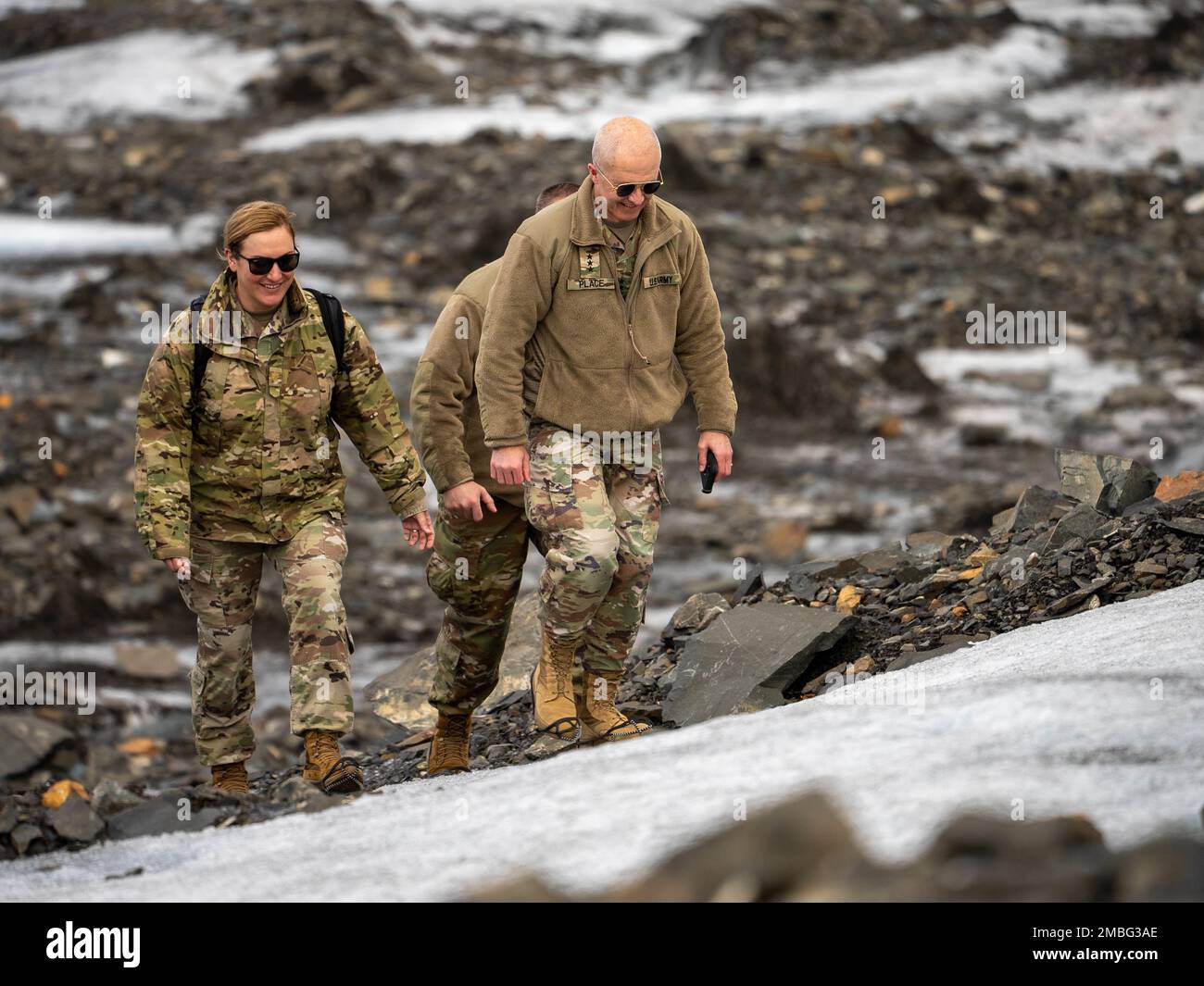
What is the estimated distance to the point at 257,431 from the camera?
537 centimetres

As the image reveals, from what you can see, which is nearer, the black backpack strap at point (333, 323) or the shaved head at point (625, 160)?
the shaved head at point (625, 160)

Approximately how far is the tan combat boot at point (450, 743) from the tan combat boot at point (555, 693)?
416 millimetres

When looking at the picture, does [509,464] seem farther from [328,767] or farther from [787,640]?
[787,640]

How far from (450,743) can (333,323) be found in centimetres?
170

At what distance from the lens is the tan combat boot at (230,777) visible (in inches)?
227

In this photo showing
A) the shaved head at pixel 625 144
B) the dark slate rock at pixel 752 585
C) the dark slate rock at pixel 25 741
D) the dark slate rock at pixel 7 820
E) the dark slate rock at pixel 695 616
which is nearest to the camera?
the shaved head at pixel 625 144

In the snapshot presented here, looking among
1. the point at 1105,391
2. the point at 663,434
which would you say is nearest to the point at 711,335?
the point at 663,434

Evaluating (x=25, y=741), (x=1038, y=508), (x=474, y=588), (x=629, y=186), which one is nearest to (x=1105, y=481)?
(x=1038, y=508)

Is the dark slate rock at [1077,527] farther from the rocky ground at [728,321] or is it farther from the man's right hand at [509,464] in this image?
the man's right hand at [509,464]

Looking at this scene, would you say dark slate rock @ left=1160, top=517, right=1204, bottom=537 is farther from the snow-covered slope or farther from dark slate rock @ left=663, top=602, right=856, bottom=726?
the snow-covered slope

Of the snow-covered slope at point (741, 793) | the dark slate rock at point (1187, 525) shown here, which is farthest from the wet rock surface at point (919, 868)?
the dark slate rock at point (1187, 525)

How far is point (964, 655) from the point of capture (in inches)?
240
